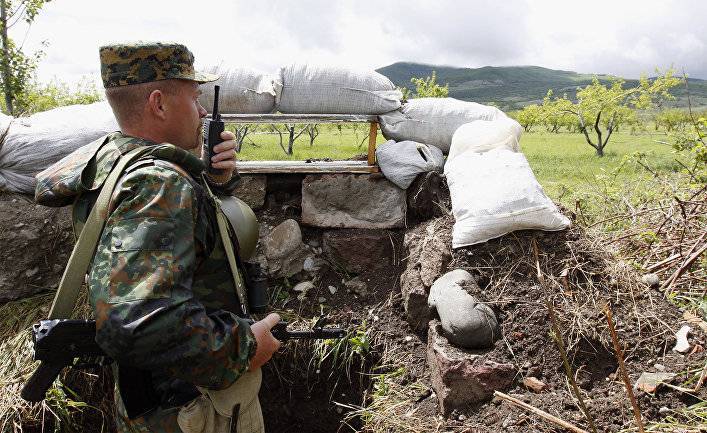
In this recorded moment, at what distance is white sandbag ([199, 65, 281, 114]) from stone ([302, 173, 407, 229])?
0.68m

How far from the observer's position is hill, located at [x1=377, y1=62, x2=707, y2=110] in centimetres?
11881

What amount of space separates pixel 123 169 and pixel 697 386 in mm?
2344

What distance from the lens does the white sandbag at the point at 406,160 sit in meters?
3.56

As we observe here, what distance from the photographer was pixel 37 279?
3.42m

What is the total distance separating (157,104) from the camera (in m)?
1.43

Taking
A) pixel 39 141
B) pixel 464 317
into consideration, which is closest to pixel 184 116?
pixel 464 317

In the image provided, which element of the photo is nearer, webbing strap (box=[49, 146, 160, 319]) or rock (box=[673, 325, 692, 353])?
webbing strap (box=[49, 146, 160, 319])

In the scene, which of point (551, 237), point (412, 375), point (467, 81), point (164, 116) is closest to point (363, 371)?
point (412, 375)

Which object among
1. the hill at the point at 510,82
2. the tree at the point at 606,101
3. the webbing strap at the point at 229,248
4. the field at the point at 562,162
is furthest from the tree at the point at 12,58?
the hill at the point at 510,82

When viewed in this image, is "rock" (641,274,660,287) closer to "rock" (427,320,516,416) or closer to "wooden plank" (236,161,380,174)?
"rock" (427,320,516,416)

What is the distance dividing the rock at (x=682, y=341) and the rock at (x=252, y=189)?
2777 mm

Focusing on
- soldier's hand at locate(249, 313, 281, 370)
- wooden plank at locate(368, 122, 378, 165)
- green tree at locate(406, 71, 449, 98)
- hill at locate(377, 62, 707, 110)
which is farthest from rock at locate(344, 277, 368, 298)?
hill at locate(377, 62, 707, 110)

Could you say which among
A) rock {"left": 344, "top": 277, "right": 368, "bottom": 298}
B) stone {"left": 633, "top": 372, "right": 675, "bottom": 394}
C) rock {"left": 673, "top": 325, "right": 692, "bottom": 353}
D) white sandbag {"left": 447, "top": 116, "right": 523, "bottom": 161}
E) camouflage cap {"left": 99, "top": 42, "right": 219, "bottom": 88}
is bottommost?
rock {"left": 344, "top": 277, "right": 368, "bottom": 298}

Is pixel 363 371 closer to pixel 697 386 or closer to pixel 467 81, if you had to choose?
pixel 697 386
